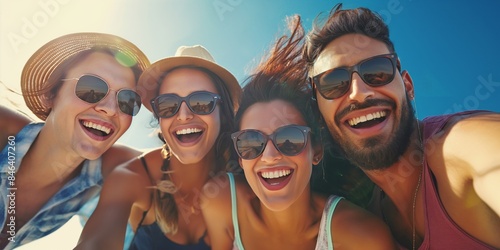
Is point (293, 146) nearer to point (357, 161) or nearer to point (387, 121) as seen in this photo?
point (357, 161)

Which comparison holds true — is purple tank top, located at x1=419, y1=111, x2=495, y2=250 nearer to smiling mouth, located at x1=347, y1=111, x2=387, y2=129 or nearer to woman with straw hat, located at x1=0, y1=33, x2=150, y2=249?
smiling mouth, located at x1=347, y1=111, x2=387, y2=129

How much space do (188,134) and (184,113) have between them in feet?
0.80

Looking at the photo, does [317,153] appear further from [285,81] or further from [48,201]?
[48,201]

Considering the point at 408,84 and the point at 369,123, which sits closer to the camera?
the point at 369,123

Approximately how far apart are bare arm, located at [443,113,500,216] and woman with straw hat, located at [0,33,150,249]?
2.75 metres

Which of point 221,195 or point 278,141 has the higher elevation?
point 278,141

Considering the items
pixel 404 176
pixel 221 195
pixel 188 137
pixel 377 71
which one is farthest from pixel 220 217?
pixel 377 71

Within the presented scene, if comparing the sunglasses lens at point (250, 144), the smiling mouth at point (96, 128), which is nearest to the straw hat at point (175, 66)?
the smiling mouth at point (96, 128)

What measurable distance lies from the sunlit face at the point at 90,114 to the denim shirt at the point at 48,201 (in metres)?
0.27

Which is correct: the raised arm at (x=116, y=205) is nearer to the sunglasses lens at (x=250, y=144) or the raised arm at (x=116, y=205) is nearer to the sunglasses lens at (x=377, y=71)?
the sunglasses lens at (x=250, y=144)

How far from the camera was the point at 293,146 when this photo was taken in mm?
2793

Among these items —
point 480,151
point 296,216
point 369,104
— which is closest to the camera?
point 480,151

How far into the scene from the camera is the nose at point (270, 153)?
2.78 meters

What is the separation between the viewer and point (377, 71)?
259cm
